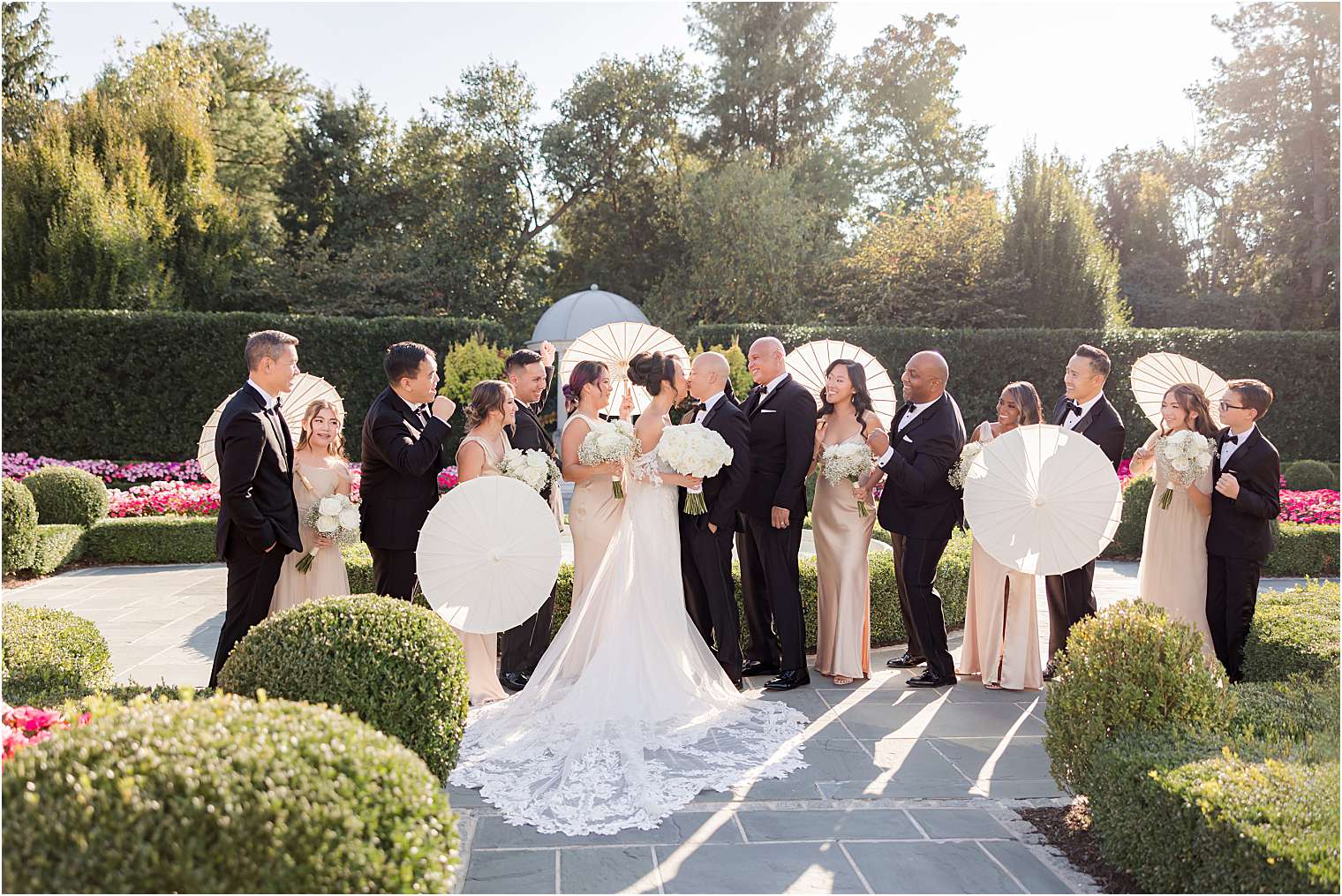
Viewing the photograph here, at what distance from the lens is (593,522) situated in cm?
587

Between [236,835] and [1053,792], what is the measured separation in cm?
363

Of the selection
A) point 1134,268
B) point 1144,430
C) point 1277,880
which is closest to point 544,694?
point 1277,880

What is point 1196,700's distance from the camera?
3787 mm

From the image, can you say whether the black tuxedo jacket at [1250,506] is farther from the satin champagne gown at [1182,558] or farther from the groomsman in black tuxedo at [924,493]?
the groomsman in black tuxedo at [924,493]

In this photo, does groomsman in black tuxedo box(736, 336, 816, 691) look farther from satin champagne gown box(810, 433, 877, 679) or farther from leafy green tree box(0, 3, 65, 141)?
leafy green tree box(0, 3, 65, 141)

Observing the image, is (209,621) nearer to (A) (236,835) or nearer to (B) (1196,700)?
(A) (236,835)

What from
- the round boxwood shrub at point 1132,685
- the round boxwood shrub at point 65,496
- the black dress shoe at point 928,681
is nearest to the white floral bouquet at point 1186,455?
the black dress shoe at point 928,681

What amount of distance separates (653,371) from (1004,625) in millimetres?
2946

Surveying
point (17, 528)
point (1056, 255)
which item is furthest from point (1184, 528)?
point (1056, 255)

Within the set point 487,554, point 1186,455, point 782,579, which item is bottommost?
point 782,579

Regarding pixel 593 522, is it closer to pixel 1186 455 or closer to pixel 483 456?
pixel 483 456

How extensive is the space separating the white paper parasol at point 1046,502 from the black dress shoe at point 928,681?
113cm

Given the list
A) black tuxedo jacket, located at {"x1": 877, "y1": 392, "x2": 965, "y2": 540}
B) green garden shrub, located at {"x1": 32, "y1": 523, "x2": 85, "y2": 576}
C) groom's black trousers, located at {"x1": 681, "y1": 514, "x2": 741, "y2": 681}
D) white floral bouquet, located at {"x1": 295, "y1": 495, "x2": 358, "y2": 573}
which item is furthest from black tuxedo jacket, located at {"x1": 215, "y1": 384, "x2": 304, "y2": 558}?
green garden shrub, located at {"x1": 32, "y1": 523, "x2": 85, "y2": 576}

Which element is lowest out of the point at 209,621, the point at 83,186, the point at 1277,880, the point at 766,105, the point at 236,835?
the point at 209,621
